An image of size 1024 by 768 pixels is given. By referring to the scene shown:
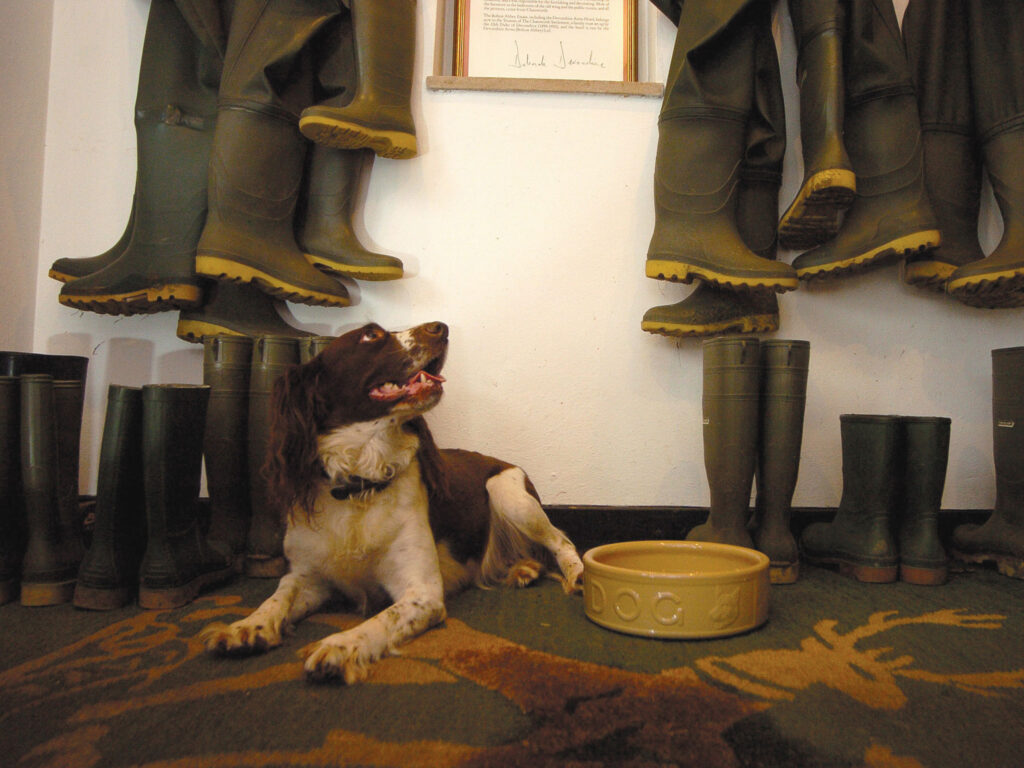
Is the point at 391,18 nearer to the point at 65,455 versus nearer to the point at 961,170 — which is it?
the point at 65,455

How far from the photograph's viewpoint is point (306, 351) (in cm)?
162

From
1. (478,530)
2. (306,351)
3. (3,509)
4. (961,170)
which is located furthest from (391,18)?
(961,170)

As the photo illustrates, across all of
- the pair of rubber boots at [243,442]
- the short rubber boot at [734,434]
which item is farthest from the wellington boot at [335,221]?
the short rubber boot at [734,434]

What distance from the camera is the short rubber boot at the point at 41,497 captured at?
4.25ft

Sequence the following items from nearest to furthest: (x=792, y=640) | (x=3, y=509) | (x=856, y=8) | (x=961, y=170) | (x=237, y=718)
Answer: (x=237, y=718) → (x=792, y=640) → (x=3, y=509) → (x=856, y=8) → (x=961, y=170)

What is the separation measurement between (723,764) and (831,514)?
1.39 meters

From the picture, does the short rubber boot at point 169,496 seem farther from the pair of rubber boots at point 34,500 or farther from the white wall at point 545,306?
the white wall at point 545,306

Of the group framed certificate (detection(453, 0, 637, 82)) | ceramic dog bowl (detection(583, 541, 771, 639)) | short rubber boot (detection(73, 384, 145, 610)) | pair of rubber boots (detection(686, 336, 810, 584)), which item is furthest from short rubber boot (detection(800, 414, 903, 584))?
short rubber boot (detection(73, 384, 145, 610))

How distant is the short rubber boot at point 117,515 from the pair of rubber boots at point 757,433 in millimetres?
1319

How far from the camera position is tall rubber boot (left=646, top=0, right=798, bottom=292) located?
5.44 ft

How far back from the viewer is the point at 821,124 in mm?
1691

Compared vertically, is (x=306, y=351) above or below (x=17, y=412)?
above

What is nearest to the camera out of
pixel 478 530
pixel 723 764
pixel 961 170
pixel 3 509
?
pixel 723 764

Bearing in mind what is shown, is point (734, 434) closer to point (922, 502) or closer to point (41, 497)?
point (922, 502)
